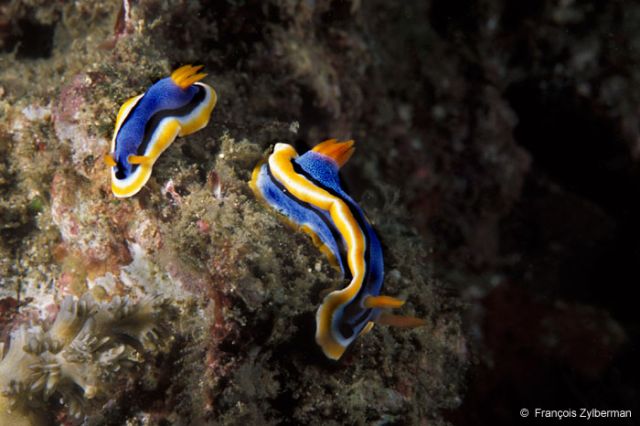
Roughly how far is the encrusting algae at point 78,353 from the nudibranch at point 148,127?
649mm

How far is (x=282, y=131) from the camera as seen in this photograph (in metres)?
3.75

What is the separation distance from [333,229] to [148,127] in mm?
1207

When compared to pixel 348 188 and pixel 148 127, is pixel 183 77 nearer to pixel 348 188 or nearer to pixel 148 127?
pixel 148 127

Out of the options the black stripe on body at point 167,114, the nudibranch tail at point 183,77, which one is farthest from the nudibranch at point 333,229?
the nudibranch tail at point 183,77

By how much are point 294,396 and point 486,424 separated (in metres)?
2.60

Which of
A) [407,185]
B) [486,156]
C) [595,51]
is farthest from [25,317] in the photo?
[595,51]

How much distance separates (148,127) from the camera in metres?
2.35

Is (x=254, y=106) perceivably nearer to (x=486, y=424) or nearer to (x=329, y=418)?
(x=329, y=418)

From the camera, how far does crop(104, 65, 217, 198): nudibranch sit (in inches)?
90.1

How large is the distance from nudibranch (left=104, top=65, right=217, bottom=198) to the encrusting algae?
0.65 meters

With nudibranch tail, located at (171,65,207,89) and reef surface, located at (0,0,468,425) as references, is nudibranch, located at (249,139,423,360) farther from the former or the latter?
nudibranch tail, located at (171,65,207,89)

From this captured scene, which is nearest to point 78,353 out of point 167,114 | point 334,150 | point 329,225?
point 167,114

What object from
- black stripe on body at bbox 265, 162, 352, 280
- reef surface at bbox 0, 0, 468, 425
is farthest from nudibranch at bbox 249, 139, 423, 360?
reef surface at bbox 0, 0, 468, 425

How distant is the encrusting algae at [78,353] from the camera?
2.11 metres
